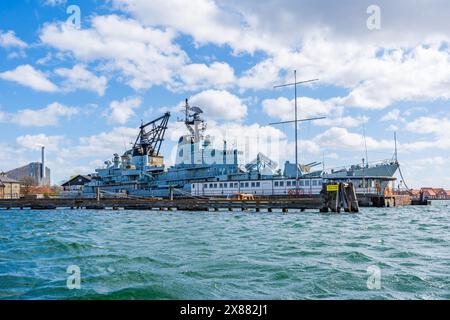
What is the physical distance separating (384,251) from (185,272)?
857 centimetres

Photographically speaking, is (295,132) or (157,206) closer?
(157,206)

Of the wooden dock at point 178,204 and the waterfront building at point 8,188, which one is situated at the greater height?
the waterfront building at point 8,188

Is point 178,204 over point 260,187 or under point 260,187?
under

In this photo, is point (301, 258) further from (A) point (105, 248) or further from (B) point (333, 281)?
(A) point (105, 248)

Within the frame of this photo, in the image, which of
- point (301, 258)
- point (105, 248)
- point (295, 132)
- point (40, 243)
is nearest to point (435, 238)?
point (301, 258)

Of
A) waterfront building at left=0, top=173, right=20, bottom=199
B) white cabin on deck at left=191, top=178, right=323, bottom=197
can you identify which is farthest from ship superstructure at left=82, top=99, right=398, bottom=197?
waterfront building at left=0, top=173, right=20, bottom=199

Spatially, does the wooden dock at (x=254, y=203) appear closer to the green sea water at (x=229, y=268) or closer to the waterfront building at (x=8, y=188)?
the green sea water at (x=229, y=268)

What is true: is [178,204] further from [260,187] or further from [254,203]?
[260,187]

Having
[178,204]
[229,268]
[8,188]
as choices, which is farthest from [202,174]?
[229,268]

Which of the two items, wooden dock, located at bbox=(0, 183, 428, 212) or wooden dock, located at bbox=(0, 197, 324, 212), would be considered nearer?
wooden dock, located at bbox=(0, 183, 428, 212)

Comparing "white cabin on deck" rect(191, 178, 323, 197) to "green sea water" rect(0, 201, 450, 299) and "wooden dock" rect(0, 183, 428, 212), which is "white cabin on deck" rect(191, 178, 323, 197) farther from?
"green sea water" rect(0, 201, 450, 299)

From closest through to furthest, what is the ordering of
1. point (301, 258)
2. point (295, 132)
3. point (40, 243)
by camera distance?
point (301, 258), point (40, 243), point (295, 132)

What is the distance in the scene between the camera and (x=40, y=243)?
19922 mm

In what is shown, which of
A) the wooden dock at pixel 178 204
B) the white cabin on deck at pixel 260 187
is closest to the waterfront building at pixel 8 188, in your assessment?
the wooden dock at pixel 178 204
